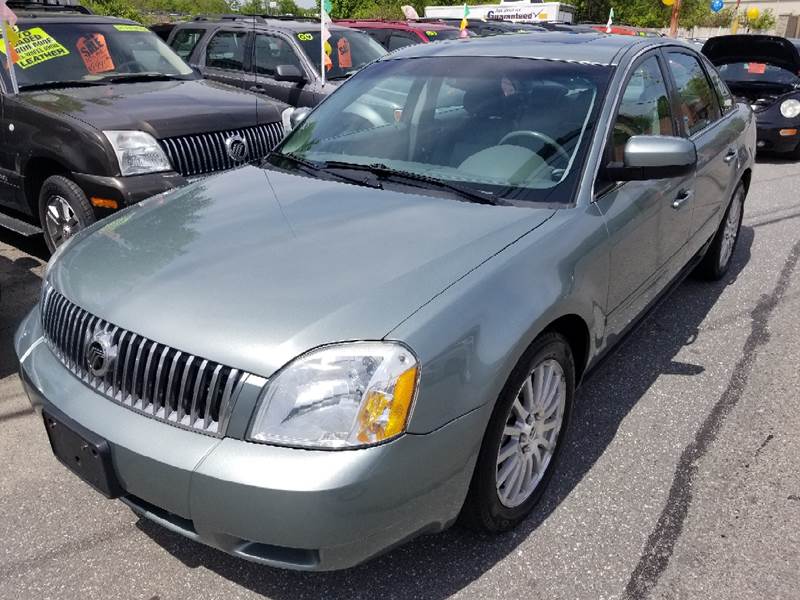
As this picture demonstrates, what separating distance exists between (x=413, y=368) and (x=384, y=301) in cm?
24

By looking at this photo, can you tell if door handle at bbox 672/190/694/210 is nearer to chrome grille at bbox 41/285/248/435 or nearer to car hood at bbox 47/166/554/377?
car hood at bbox 47/166/554/377

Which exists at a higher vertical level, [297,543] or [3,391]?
[297,543]

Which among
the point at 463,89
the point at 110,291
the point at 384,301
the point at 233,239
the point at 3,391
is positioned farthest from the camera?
the point at 3,391

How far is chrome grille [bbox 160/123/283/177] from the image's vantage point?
15.9 feet

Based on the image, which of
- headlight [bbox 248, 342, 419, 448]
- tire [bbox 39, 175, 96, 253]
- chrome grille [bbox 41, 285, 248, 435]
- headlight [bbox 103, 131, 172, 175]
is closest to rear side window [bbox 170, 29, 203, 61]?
tire [bbox 39, 175, 96, 253]

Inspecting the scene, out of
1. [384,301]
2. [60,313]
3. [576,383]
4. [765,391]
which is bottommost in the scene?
[765,391]

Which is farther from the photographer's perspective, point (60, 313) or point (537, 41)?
point (537, 41)

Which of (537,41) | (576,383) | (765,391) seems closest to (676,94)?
(537,41)

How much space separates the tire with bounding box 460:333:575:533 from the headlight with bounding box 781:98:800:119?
28.5ft

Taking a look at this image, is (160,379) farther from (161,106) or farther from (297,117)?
(161,106)

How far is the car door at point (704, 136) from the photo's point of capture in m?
3.85

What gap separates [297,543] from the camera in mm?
1848

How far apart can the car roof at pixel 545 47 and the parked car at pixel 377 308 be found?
0.07 ft

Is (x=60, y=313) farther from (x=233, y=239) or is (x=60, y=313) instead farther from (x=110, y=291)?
(x=233, y=239)
